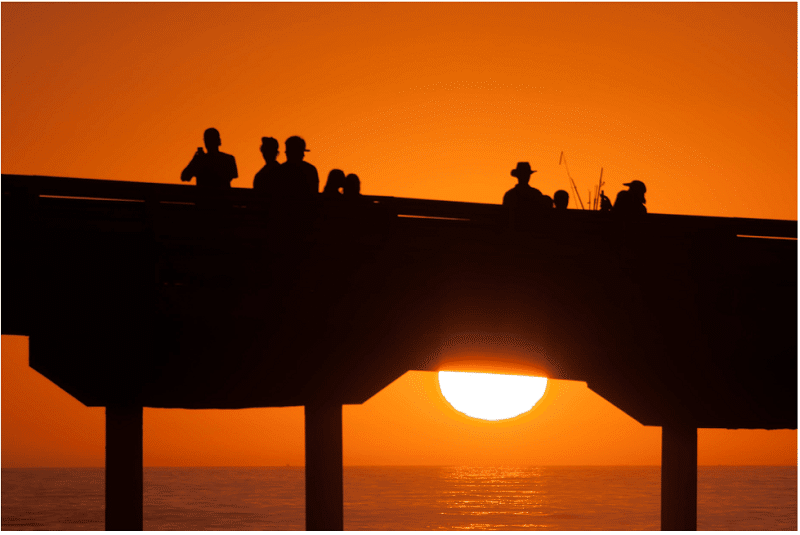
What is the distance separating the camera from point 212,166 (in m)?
10.1

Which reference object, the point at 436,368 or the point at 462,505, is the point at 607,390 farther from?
the point at 462,505

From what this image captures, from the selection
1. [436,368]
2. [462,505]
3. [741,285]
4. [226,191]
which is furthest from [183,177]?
[462,505]

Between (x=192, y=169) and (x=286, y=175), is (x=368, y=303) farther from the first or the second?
(x=192, y=169)

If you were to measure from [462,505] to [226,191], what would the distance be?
2396 inches

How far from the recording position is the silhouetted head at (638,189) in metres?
11.4

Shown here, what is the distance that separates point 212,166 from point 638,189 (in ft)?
16.4

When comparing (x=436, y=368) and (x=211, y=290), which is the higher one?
(x=211, y=290)

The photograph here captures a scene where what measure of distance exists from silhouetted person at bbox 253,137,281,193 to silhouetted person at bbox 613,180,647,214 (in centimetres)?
401

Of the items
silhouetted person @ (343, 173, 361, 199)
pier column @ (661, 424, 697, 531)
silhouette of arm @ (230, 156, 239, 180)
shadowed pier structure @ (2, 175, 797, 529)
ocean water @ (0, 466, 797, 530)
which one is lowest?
ocean water @ (0, 466, 797, 530)

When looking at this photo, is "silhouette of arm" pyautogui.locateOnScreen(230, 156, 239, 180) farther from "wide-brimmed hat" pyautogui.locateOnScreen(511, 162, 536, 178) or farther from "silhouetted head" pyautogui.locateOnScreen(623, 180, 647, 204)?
"silhouetted head" pyautogui.locateOnScreen(623, 180, 647, 204)

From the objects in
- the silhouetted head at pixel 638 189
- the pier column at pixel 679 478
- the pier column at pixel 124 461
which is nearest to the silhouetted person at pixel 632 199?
the silhouetted head at pixel 638 189

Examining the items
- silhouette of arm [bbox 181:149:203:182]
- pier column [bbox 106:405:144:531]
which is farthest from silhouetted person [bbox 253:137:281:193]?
pier column [bbox 106:405:144:531]

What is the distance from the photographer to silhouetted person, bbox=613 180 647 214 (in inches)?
447

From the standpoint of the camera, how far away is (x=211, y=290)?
9.21 m
